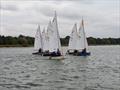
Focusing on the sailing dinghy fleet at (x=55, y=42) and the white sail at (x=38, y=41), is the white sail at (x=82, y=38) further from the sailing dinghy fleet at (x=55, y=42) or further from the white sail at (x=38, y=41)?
the white sail at (x=38, y=41)

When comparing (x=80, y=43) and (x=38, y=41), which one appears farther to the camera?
(x=38, y=41)

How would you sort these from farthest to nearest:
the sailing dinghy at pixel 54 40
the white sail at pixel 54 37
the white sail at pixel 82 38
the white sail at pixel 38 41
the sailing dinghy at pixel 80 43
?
the white sail at pixel 38 41 < the white sail at pixel 82 38 < the sailing dinghy at pixel 80 43 < the white sail at pixel 54 37 < the sailing dinghy at pixel 54 40

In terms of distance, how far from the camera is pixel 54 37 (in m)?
65.0

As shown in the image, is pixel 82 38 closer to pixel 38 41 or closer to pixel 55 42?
pixel 38 41

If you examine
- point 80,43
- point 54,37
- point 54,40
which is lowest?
point 80,43

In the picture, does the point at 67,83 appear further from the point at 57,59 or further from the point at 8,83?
A: the point at 57,59

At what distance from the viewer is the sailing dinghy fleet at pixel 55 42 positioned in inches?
2537

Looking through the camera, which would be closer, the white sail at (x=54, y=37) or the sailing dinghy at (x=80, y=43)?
the white sail at (x=54, y=37)

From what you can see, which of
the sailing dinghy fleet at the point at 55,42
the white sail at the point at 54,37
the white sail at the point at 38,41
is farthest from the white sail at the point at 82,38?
the white sail at the point at 54,37

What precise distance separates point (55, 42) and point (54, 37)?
935 mm

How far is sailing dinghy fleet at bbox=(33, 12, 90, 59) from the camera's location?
64438mm

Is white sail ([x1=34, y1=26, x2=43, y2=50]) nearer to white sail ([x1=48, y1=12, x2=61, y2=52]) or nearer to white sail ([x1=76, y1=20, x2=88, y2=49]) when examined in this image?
white sail ([x1=76, y1=20, x2=88, y2=49])

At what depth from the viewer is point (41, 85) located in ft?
102

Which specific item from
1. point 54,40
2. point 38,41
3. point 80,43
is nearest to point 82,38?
point 80,43
